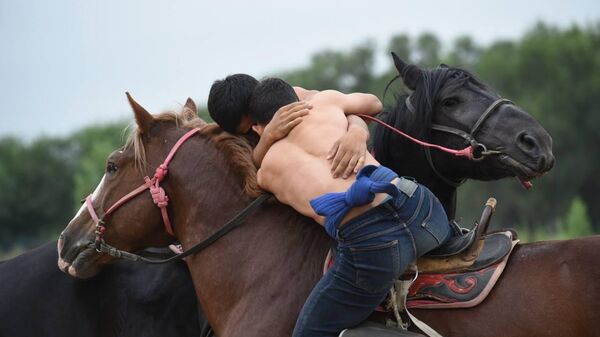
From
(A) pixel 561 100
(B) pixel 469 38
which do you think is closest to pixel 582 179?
(A) pixel 561 100

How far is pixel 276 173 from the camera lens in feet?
18.1

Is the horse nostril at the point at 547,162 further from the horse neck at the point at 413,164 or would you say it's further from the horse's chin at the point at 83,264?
the horse's chin at the point at 83,264

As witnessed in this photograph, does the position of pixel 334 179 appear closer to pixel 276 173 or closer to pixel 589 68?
pixel 276 173

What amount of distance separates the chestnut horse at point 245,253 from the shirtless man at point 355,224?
1.09 feet

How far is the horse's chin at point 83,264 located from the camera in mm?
6223

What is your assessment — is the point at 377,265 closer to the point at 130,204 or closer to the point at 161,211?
the point at 161,211

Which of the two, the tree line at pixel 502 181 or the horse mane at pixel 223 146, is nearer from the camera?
the horse mane at pixel 223 146

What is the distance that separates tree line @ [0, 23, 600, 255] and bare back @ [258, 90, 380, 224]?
44290mm

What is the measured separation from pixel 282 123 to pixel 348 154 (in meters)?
0.53

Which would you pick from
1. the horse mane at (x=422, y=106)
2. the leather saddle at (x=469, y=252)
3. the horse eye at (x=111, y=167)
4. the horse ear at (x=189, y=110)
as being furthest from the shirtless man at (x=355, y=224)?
the horse eye at (x=111, y=167)

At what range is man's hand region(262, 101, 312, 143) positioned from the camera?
18.2 feet

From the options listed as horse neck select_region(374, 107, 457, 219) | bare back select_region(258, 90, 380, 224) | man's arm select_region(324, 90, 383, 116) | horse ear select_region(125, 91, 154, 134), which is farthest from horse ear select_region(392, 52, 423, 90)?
horse ear select_region(125, 91, 154, 134)

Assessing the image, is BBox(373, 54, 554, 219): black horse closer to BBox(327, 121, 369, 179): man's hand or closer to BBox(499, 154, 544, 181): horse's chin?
BBox(499, 154, 544, 181): horse's chin

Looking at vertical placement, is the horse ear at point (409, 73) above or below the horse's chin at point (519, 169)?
above
